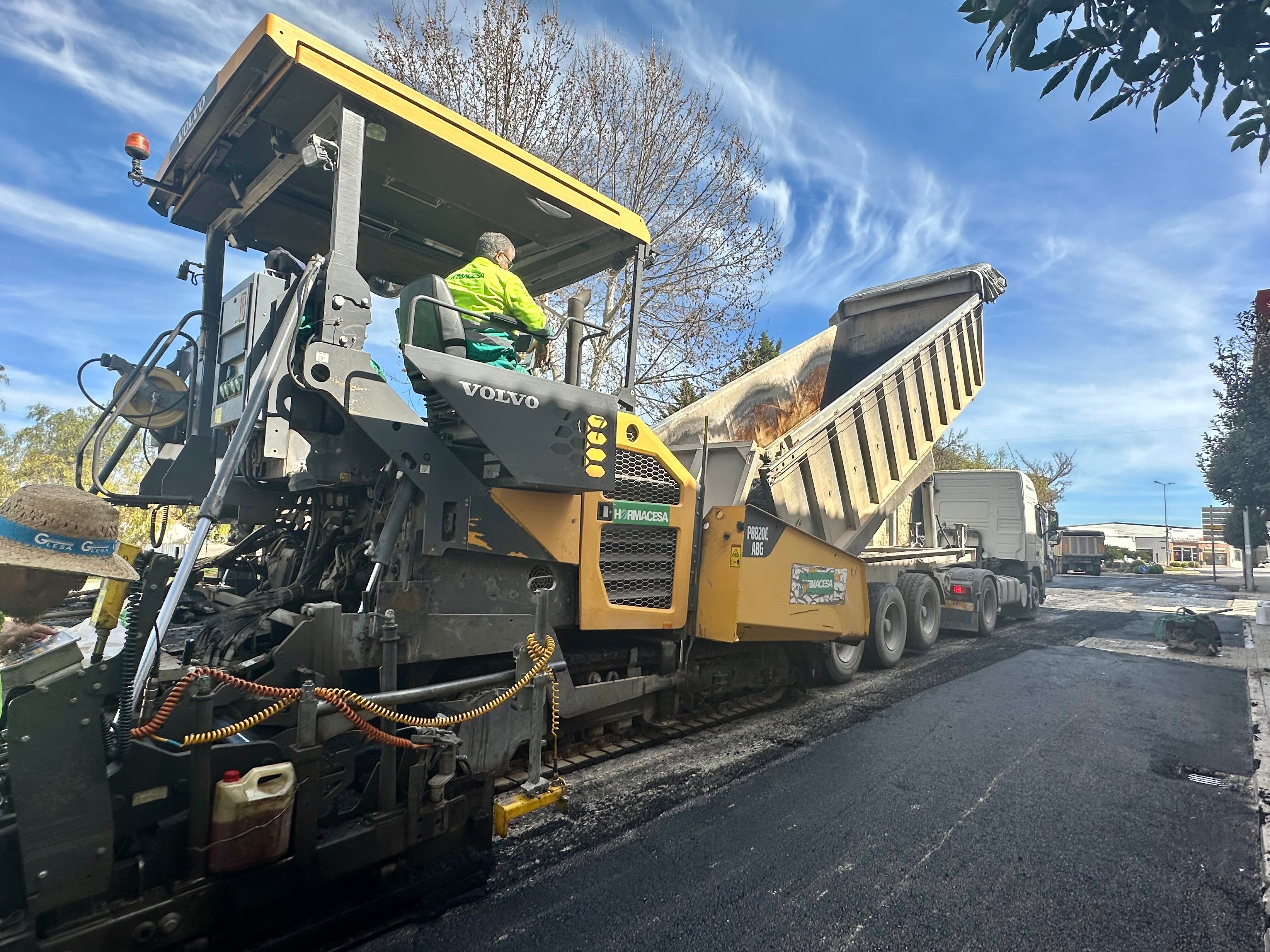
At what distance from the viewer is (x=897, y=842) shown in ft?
11.0

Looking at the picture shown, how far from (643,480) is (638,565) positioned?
1.66 feet

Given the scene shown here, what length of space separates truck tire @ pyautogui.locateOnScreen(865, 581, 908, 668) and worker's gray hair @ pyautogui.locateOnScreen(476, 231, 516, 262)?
16.8ft

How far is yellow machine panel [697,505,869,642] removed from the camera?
14.9 ft

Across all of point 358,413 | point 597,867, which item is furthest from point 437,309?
point 597,867

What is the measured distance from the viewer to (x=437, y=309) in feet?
10.3

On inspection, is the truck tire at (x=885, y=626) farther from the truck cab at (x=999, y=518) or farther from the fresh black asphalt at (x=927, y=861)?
the truck cab at (x=999, y=518)

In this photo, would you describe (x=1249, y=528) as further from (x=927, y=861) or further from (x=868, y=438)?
(x=927, y=861)

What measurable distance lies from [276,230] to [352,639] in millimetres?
2681

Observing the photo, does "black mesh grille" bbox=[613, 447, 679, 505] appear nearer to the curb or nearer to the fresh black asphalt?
the fresh black asphalt

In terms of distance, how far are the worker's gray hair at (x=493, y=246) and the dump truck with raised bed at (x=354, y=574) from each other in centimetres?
33

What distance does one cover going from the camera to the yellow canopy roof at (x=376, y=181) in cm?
287

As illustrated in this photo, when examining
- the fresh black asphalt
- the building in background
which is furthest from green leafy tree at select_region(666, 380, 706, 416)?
the building in background

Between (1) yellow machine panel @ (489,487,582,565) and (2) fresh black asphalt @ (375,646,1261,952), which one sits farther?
(1) yellow machine panel @ (489,487,582,565)

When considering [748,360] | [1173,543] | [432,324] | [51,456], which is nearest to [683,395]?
[748,360]
